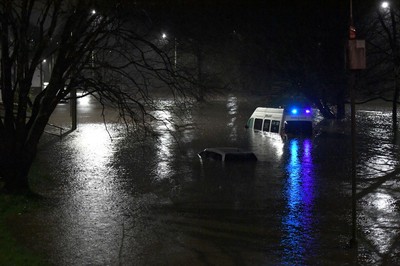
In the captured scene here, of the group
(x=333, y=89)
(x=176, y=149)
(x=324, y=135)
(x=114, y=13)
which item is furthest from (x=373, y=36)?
(x=114, y=13)

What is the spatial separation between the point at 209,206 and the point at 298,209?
2.19 m

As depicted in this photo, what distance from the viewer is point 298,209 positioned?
523 inches

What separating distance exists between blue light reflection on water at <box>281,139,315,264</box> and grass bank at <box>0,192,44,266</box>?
14.1 feet

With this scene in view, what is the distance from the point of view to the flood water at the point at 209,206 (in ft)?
31.8

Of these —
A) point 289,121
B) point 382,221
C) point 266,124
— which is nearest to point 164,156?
point 289,121

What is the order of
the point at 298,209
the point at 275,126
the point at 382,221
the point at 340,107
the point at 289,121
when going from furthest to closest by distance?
the point at 340,107, the point at 275,126, the point at 289,121, the point at 298,209, the point at 382,221

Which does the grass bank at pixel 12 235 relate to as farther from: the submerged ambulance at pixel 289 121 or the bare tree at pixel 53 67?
the submerged ambulance at pixel 289 121

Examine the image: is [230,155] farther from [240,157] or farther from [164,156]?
[164,156]

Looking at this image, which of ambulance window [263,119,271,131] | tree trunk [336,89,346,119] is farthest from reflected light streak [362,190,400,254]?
tree trunk [336,89,346,119]

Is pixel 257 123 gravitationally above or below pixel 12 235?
above

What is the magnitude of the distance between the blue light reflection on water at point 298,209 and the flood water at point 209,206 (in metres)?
0.03

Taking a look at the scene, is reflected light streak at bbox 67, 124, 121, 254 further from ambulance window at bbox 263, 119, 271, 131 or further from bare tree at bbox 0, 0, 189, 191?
ambulance window at bbox 263, 119, 271, 131

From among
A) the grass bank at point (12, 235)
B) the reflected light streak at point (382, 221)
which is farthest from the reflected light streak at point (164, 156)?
the reflected light streak at point (382, 221)

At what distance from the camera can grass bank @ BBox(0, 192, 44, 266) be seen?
8.78 metres
